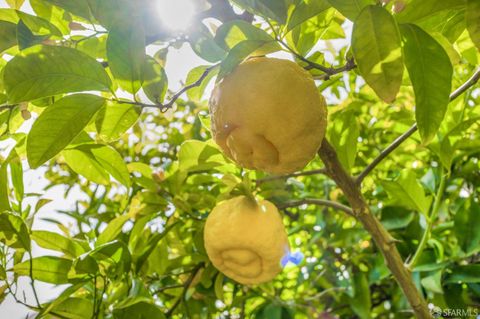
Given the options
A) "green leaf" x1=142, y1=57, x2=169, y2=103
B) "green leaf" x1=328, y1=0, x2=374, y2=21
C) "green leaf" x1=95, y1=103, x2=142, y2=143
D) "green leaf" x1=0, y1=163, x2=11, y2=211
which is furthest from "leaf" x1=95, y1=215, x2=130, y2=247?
"green leaf" x1=328, y1=0, x2=374, y2=21

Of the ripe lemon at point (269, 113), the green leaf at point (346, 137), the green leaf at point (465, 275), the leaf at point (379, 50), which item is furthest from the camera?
the green leaf at point (465, 275)

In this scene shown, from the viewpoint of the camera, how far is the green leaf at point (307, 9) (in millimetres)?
548

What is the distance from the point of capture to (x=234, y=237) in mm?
876

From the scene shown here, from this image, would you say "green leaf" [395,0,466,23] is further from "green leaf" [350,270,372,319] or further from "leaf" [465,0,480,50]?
"green leaf" [350,270,372,319]

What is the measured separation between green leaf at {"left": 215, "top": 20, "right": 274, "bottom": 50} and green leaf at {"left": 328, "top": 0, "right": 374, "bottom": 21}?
0.34ft

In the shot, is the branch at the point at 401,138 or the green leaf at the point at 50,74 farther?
the branch at the point at 401,138

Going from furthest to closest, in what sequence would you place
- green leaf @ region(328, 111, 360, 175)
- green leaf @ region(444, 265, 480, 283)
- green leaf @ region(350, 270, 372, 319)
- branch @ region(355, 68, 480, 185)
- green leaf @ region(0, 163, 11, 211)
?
green leaf @ region(350, 270, 372, 319), green leaf @ region(444, 265, 480, 283), green leaf @ region(328, 111, 360, 175), green leaf @ region(0, 163, 11, 211), branch @ region(355, 68, 480, 185)

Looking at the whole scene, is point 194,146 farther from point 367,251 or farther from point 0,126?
point 367,251

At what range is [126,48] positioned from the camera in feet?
2.05

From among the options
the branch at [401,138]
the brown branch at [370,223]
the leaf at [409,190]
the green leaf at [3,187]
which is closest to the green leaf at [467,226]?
the leaf at [409,190]

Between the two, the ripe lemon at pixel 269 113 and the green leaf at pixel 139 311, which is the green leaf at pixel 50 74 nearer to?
the ripe lemon at pixel 269 113

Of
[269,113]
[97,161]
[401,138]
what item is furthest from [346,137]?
[97,161]

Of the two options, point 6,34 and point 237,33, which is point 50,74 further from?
point 237,33

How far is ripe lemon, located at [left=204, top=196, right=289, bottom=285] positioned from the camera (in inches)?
34.6
